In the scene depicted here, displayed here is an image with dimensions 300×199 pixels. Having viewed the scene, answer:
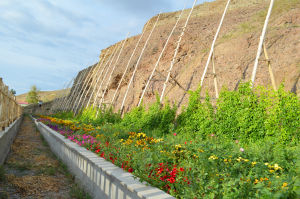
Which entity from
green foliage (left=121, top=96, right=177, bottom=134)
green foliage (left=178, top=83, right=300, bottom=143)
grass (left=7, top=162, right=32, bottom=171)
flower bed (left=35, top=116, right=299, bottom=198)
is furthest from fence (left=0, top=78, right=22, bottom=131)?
green foliage (left=178, top=83, right=300, bottom=143)

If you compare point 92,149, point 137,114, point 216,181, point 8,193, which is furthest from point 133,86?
point 216,181

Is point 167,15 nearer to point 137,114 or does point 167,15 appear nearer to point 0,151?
point 137,114

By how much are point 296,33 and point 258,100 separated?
4.90 meters

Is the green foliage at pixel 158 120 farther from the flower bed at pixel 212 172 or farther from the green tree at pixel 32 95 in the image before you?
the green tree at pixel 32 95

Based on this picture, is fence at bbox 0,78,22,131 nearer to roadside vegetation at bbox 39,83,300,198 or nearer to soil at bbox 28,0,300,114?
roadside vegetation at bbox 39,83,300,198

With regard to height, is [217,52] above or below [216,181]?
above

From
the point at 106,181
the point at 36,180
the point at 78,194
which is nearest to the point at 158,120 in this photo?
the point at 36,180

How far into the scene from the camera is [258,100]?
643 cm

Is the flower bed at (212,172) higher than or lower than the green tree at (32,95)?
lower

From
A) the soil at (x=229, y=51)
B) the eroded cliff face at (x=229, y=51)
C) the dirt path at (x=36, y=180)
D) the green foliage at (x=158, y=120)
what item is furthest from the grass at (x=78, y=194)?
the soil at (x=229, y=51)

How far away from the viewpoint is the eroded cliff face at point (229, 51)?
859cm

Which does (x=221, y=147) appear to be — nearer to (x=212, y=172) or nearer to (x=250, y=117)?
(x=212, y=172)

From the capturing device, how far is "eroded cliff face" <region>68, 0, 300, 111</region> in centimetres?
859

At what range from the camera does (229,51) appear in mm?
10648
